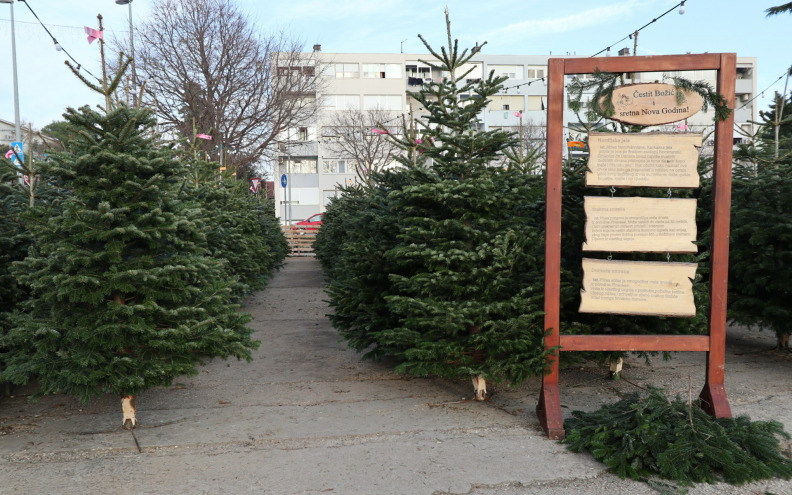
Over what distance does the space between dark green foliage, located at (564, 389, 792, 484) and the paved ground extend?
0.35ft

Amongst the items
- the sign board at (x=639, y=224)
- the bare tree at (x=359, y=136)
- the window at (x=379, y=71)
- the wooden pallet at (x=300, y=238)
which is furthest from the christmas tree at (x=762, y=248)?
the window at (x=379, y=71)

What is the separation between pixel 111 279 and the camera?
451 cm

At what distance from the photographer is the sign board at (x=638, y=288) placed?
15.8ft

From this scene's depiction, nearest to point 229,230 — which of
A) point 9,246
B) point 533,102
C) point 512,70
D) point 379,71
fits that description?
point 9,246

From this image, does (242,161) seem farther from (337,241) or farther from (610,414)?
(610,414)

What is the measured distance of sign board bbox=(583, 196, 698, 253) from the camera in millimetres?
4797

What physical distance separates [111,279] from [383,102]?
5148 centimetres

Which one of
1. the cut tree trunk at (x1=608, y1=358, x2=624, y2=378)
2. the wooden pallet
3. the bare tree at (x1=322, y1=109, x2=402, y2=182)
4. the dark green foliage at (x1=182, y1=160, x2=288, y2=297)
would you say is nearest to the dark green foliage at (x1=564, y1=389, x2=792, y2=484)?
the cut tree trunk at (x1=608, y1=358, x2=624, y2=378)

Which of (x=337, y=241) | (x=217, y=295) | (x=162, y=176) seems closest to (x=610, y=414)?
(x=217, y=295)

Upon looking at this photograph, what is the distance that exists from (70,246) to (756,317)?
22.9ft

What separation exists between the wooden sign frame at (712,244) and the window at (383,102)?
5033 cm

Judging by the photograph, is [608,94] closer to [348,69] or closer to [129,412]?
[129,412]

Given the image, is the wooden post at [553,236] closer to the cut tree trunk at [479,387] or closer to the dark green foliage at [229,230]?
the cut tree trunk at [479,387]

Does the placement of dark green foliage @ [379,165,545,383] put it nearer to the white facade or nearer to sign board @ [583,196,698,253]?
sign board @ [583,196,698,253]
